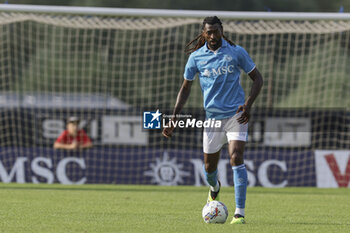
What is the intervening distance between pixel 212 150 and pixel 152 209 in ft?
5.40

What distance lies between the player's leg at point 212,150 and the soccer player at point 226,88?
12mm

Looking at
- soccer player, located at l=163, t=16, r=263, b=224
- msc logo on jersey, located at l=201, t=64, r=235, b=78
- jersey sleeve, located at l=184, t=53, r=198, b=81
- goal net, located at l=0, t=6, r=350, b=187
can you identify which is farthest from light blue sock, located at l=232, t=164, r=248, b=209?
goal net, located at l=0, t=6, r=350, b=187

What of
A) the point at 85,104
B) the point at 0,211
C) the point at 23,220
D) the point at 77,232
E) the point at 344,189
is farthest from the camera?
the point at 85,104

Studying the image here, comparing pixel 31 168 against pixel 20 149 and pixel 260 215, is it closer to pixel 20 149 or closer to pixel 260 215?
pixel 20 149

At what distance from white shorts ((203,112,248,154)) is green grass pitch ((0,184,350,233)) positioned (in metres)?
0.88

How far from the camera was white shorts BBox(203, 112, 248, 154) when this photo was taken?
856cm

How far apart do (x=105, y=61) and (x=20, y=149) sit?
520 inches

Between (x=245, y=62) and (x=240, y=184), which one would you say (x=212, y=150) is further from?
(x=245, y=62)

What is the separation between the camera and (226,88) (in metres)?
8.66

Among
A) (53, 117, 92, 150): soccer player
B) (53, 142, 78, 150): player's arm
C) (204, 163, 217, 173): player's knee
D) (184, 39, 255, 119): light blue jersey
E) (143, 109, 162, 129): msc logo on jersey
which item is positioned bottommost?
(53, 142, 78, 150): player's arm

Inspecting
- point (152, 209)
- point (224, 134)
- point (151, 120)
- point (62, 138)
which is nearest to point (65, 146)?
point (62, 138)

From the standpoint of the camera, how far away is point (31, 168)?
1549cm

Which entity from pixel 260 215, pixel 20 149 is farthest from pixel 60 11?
pixel 260 215

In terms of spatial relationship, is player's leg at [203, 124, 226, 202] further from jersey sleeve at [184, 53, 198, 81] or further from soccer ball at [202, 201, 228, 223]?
soccer ball at [202, 201, 228, 223]
